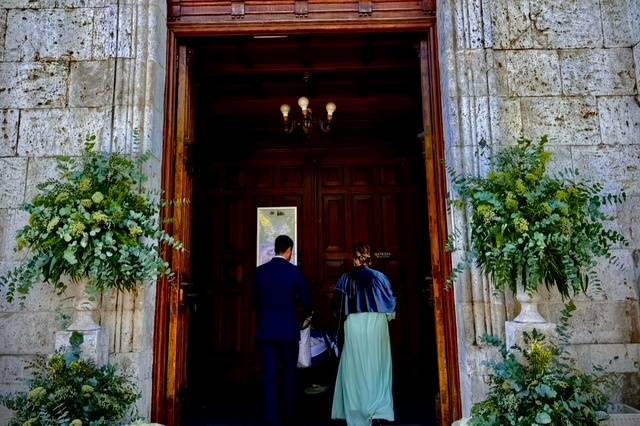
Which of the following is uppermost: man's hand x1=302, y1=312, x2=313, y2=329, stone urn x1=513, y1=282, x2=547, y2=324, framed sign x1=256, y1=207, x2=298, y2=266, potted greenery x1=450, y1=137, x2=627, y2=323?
framed sign x1=256, y1=207, x2=298, y2=266

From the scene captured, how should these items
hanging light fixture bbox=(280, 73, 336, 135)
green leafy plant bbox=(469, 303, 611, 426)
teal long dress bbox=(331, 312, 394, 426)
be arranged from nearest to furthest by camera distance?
1. green leafy plant bbox=(469, 303, 611, 426)
2. teal long dress bbox=(331, 312, 394, 426)
3. hanging light fixture bbox=(280, 73, 336, 135)

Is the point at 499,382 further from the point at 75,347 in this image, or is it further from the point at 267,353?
the point at 75,347

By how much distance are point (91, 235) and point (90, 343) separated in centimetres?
60

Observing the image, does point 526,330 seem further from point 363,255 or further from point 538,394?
point 363,255

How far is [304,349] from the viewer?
4098mm

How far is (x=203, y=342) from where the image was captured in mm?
5797

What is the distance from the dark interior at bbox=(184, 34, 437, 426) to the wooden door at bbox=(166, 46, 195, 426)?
1.67 m

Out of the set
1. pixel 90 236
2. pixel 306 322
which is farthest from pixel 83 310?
pixel 306 322

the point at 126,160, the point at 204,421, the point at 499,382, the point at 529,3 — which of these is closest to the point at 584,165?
the point at 529,3

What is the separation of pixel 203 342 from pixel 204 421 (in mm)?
1876

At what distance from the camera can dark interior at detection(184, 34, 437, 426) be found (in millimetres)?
5574

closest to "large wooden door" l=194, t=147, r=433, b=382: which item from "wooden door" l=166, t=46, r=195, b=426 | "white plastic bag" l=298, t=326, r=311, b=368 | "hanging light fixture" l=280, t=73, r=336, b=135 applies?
"hanging light fixture" l=280, t=73, r=336, b=135

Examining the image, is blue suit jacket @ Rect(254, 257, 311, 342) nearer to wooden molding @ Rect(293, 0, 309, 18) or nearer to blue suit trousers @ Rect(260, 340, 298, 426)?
blue suit trousers @ Rect(260, 340, 298, 426)

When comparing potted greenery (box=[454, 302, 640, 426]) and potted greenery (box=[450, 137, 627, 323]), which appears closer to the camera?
potted greenery (box=[454, 302, 640, 426])
